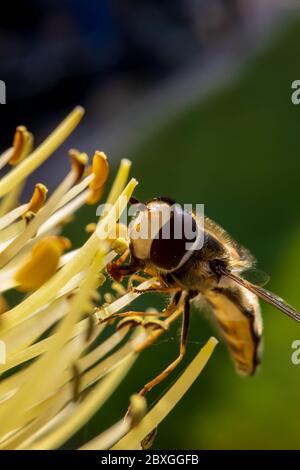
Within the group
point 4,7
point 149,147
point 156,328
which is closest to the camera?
point 156,328

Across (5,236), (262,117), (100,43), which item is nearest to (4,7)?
(100,43)

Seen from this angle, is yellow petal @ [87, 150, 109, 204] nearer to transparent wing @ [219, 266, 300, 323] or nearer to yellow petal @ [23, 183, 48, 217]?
yellow petal @ [23, 183, 48, 217]

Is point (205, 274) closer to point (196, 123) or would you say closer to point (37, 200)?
point (37, 200)

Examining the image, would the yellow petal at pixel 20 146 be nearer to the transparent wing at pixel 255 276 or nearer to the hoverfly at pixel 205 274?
the hoverfly at pixel 205 274

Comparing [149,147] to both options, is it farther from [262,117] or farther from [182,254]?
[182,254]

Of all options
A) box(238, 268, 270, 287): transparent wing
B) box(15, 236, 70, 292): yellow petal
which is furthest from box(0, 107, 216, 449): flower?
box(238, 268, 270, 287): transparent wing

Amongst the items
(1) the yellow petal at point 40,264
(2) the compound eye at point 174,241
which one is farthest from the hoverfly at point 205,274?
(1) the yellow petal at point 40,264

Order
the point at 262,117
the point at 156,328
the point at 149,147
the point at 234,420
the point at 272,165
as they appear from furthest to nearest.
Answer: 1. the point at 149,147
2. the point at 262,117
3. the point at 272,165
4. the point at 234,420
5. the point at 156,328

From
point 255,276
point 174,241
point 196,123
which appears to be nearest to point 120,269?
point 174,241
